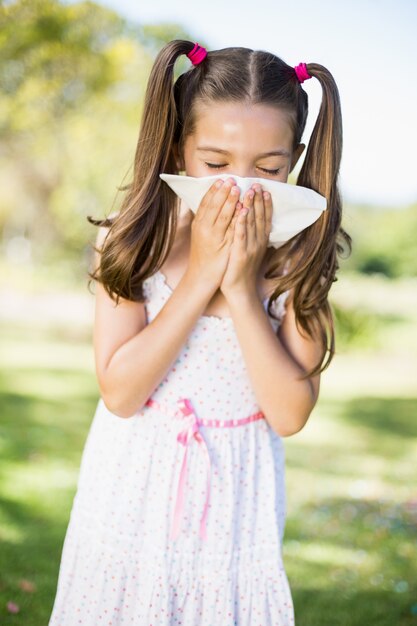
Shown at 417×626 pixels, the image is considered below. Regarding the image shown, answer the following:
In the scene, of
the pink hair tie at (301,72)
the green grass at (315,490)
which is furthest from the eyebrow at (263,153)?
the green grass at (315,490)

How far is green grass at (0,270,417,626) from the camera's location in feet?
11.4

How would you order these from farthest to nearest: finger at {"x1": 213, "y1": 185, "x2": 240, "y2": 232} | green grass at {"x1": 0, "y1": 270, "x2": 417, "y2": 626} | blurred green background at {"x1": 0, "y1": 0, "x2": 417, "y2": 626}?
blurred green background at {"x1": 0, "y1": 0, "x2": 417, "y2": 626} < green grass at {"x1": 0, "y1": 270, "x2": 417, "y2": 626} < finger at {"x1": 213, "y1": 185, "x2": 240, "y2": 232}

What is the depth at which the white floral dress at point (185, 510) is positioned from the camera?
1.80m

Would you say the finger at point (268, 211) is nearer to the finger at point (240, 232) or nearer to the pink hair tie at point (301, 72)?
the finger at point (240, 232)

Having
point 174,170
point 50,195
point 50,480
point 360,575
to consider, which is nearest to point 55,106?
point 50,195

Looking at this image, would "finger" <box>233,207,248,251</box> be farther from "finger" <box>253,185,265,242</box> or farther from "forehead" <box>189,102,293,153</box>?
"forehead" <box>189,102,293,153</box>

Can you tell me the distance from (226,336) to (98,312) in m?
0.33

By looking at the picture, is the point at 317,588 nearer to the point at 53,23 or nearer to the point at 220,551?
the point at 220,551

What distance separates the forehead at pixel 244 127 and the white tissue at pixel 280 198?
8 centimetres

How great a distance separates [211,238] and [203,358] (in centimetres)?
32

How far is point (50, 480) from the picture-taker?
4.87 meters

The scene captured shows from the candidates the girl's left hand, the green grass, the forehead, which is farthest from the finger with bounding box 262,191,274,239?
the green grass

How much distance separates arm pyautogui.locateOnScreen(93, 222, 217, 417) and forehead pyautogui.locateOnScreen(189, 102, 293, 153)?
33 centimetres

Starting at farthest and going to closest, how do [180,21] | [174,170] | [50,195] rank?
[50,195], [180,21], [174,170]
